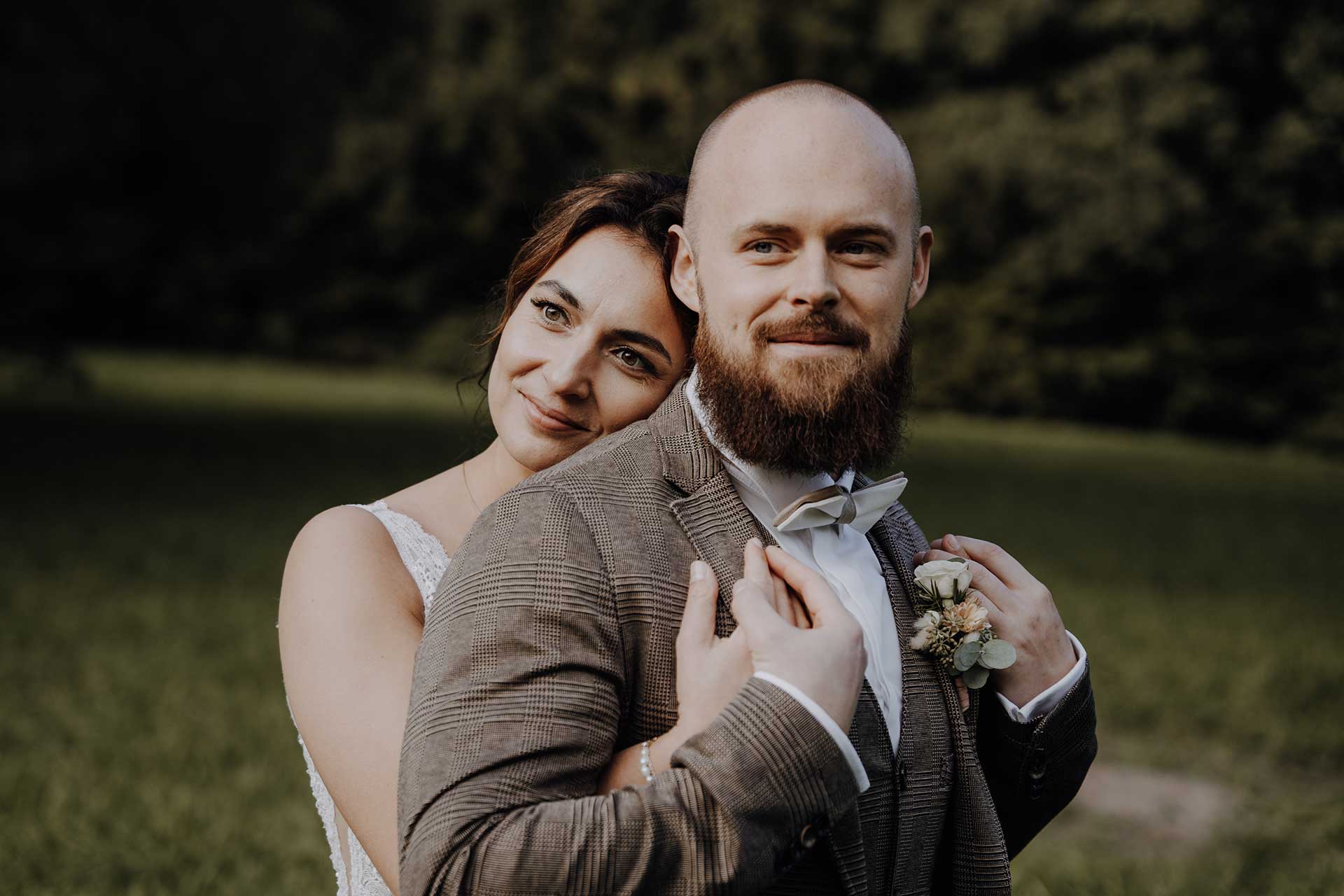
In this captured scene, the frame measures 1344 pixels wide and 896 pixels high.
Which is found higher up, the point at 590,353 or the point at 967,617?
the point at 590,353

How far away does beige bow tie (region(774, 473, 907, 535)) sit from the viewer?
2156mm

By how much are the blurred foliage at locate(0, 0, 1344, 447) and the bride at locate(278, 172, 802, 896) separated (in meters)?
12.8

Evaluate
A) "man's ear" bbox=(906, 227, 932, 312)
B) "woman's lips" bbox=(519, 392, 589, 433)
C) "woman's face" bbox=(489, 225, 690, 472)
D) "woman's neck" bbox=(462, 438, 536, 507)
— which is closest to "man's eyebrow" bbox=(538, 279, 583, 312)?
"woman's face" bbox=(489, 225, 690, 472)

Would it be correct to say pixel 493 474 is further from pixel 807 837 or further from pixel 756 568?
pixel 807 837

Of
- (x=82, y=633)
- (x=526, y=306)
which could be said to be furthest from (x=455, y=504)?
(x=82, y=633)

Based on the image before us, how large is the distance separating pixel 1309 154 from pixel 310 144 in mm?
15810

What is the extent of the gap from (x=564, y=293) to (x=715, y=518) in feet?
3.02

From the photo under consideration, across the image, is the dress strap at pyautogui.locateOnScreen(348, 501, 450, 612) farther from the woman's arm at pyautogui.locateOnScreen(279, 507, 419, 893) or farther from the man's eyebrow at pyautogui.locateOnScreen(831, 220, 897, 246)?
the man's eyebrow at pyautogui.locateOnScreen(831, 220, 897, 246)

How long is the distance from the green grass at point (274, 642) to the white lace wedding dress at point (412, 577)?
527 millimetres

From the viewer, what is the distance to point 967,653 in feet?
7.23

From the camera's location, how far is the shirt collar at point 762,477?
224 centimetres

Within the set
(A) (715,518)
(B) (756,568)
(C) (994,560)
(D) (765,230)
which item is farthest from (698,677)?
(C) (994,560)

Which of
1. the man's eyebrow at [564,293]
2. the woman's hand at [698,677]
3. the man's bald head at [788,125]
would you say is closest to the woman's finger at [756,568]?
the woman's hand at [698,677]

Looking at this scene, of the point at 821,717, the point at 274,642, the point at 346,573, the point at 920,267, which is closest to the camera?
the point at 821,717
